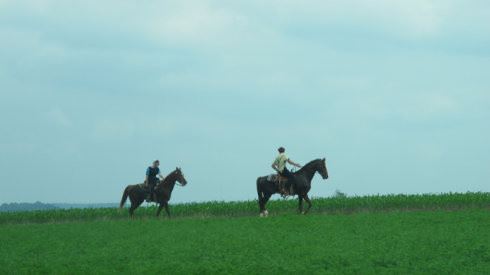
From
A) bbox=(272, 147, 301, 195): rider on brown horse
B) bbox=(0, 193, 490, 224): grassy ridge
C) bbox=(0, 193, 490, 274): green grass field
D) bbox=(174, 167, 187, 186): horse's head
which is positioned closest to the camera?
bbox=(0, 193, 490, 274): green grass field

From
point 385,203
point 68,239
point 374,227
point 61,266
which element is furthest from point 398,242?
point 385,203

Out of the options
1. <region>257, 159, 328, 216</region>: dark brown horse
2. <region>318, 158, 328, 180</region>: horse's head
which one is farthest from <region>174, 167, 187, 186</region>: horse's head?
<region>318, 158, 328, 180</region>: horse's head


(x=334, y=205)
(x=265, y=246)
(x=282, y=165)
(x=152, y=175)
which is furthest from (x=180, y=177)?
(x=265, y=246)

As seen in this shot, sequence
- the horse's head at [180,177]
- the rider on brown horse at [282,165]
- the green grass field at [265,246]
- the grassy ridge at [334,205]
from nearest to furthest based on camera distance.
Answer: the green grass field at [265,246] < the rider on brown horse at [282,165] < the horse's head at [180,177] < the grassy ridge at [334,205]

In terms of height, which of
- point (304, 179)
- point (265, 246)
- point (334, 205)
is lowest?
point (265, 246)

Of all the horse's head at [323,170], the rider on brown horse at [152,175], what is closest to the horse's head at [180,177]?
the rider on brown horse at [152,175]

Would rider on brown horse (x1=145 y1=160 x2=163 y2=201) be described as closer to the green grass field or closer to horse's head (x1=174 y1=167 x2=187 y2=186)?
horse's head (x1=174 y1=167 x2=187 y2=186)

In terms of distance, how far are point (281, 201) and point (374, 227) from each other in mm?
13666

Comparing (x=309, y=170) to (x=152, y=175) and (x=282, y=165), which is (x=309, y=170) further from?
(x=152, y=175)

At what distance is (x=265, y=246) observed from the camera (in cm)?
2109

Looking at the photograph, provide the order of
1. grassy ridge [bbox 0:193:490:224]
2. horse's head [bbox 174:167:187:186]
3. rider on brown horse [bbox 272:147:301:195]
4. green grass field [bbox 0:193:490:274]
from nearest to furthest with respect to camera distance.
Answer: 1. green grass field [bbox 0:193:490:274]
2. rider on brown horse [bbox 272:147:301:195]
3. horse's head [bbox 174:167:187:186]
4. grassy ridge [bbox 0:193:490:224]

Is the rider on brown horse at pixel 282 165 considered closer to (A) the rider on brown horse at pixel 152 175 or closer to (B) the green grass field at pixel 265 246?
(B) the green grass field at pixel 265 246

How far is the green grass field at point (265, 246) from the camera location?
59.3ft

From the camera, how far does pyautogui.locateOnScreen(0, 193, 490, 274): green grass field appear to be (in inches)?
711
